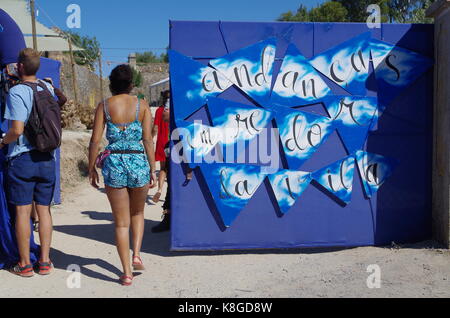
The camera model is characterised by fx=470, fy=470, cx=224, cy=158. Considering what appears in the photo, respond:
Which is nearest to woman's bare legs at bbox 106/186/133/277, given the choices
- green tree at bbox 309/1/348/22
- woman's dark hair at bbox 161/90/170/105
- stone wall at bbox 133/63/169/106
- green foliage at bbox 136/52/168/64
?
woman's dark hair at bbox 161/90/170/105

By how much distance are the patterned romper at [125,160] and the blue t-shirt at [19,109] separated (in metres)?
0.69

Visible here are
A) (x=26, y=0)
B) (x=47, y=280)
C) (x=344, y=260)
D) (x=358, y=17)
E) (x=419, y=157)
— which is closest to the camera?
(x=47, y=280)

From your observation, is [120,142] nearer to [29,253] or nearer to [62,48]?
[29,253]

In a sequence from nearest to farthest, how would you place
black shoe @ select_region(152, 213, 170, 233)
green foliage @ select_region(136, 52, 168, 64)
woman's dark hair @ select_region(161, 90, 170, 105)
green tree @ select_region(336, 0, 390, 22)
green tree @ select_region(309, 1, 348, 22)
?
black shoe @ select_region(152, 213, 170, 233), woman's dark hair @ select_region(161, 90, 170, 105), green tree @ select_region(309, 1, 348, 22), green tree @ select_region(336, 0, 390, 22), green foliage @ select_region(136, 52, 168, 64)

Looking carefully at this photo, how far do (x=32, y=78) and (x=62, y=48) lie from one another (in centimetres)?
899

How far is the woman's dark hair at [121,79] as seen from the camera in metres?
3.99

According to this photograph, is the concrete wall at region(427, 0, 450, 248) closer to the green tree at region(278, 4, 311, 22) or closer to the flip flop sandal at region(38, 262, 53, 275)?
the flip flop sandal at region(38, 262, 53, 275)

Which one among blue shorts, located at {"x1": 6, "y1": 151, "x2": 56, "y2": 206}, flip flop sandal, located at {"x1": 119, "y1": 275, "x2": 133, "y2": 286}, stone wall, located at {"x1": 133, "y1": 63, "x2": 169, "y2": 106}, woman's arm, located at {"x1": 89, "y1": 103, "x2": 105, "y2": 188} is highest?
stone wall, located at {"x1": 133, "y1": 63, "x2": 169, "y2": 106}

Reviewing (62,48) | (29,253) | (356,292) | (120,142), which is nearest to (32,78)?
(120,142)

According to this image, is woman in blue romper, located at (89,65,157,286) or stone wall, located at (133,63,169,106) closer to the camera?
woman in blue romper, located at (89,65,157,286)

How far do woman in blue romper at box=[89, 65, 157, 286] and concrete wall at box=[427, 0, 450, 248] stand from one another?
2.88 metres

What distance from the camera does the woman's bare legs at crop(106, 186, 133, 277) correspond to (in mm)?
3941

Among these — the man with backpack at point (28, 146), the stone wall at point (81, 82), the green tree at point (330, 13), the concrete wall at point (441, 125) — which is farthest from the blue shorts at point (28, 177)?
the green tree at point (330, 13)

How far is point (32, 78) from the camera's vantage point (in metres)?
4.17
